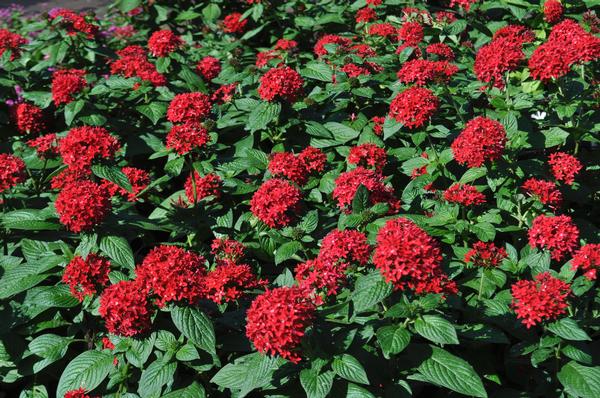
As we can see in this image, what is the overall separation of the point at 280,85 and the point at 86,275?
154 centimetres

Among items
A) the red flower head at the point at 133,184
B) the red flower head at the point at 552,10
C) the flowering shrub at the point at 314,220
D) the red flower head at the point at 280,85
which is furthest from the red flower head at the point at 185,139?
the red flower head at the point at 552,10

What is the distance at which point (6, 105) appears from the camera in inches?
192

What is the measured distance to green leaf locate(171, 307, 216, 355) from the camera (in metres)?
2.52

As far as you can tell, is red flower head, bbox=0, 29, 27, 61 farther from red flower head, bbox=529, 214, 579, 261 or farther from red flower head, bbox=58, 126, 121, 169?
red flower head, bbox=529, 214, 579, 261

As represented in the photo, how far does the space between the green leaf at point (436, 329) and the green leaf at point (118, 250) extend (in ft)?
4.22

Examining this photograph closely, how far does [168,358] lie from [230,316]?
0.30m

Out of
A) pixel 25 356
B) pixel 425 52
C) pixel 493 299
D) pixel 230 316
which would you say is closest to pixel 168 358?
pixel 230 316

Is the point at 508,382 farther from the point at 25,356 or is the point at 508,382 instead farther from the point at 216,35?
the point at 216,35

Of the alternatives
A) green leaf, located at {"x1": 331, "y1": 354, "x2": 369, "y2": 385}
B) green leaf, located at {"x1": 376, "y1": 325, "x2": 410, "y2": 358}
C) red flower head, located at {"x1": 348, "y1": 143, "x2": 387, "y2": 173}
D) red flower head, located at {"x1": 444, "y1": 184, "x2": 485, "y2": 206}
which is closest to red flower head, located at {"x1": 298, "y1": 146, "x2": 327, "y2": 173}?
red flower head, located at {"x1": 348, "y1": 143, "x2": 387, "y2": 173}

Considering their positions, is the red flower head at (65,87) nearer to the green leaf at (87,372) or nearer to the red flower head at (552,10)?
the green leaf at (87,372)

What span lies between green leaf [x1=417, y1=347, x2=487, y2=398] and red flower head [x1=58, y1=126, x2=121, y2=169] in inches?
73.2

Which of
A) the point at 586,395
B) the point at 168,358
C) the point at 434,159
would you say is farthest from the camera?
the point at 434,159

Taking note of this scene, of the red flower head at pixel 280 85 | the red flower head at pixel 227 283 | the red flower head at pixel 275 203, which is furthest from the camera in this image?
the red flower head at pixel 280 85

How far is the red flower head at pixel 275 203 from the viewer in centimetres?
311
